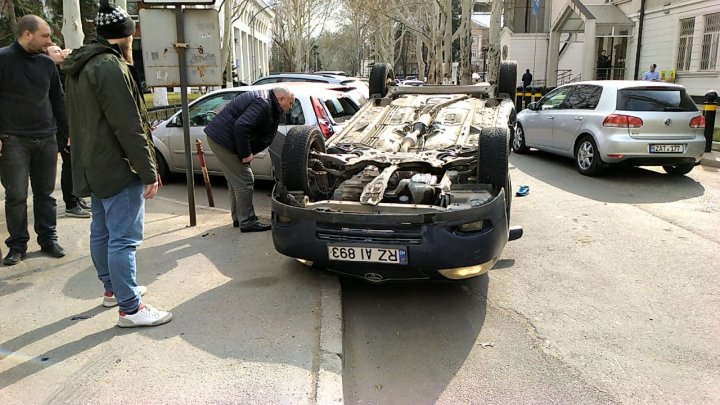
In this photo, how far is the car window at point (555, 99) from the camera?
412 inches

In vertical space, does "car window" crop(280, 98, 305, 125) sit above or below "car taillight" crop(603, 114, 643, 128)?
above

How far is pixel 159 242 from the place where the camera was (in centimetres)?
565

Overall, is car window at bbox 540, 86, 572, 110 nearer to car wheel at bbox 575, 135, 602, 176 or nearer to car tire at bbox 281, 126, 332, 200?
car wheel at bbox 575, 135, 602, 176

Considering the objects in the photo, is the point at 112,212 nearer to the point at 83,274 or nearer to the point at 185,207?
the point at 83,274

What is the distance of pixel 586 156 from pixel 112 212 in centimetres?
809

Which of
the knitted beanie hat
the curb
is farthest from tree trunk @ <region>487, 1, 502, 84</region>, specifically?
the knitted beanie hat

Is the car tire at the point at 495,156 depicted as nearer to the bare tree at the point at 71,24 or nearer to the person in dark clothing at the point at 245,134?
the person in dark clothing at the point at 245,134

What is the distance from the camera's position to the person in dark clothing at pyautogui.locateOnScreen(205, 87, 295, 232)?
561 centimetres

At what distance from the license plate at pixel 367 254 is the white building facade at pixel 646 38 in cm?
1834

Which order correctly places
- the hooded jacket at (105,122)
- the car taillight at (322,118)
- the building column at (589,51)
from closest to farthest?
the hooded jacket at (105,122) < the car taillight at (322,118) < the building column at (589,51)

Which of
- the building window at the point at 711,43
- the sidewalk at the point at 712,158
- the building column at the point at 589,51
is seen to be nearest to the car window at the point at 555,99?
the sidewalk at the point at 712,158

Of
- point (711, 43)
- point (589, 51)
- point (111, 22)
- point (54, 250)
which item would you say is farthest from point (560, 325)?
point (589, 51)

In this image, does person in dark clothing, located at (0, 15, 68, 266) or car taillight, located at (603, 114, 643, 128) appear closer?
person in dark clothing, located at (0, 15, 68, 266)

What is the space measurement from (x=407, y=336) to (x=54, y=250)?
3401mm
